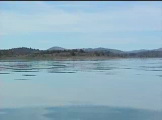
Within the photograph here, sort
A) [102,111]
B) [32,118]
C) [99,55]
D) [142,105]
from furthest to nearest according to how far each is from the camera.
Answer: [99,55] < [142,105] < [102,111] < [32,118]

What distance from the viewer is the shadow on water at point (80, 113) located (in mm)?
6816

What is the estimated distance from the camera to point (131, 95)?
9625 mm

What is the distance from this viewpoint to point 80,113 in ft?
23.6

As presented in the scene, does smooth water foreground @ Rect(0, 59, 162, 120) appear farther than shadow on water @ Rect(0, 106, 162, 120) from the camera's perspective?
Yes

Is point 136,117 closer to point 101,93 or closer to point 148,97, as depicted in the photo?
point 148,97

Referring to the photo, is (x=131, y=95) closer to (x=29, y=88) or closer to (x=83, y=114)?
(x=83, y=114)

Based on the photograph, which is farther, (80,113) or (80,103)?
(80,103)

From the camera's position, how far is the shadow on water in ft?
22.4

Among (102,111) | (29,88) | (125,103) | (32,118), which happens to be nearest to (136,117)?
(102,111)

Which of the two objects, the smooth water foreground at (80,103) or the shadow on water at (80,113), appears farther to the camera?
the smooth water foreground at (80,103)

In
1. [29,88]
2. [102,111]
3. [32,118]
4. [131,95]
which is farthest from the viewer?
[29,88]

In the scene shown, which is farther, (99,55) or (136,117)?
(99,55)

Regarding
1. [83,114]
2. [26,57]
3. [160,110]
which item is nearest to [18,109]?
[83,114]

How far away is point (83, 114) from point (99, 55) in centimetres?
4167
